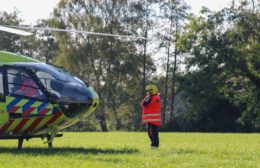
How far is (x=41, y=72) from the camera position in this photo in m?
16.3

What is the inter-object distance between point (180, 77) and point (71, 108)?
46.9m

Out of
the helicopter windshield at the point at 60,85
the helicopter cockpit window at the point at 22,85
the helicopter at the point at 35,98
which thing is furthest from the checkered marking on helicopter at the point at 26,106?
the helicopter windshield at the point at 60,85

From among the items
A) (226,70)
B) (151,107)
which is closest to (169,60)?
(226,70)

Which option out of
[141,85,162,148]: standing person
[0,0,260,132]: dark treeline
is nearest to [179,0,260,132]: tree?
[0,0,260,132]: dark treeline

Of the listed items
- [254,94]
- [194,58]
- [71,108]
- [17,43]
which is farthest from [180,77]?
[71,108]

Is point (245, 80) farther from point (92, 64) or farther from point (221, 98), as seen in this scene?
point (92, 64)

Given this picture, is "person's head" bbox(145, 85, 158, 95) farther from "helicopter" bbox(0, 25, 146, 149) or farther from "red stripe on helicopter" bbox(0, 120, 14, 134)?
"red stripe on helicopter" bbox(0, 120, 14, 134)

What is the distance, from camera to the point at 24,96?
1591cm

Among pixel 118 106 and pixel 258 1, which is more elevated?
pixel 258 1

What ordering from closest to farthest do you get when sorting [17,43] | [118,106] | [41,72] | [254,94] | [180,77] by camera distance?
[41,72] → [254,94] → [180,77] → [118,106] → [17,43]

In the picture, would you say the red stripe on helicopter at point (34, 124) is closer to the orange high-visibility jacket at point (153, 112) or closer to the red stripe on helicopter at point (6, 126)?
the red stripe on helicopter at point (6, 126)

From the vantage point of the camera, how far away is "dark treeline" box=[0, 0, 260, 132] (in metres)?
58.0

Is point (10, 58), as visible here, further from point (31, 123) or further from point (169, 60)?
point (169, 60)

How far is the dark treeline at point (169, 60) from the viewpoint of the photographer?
190 ft
